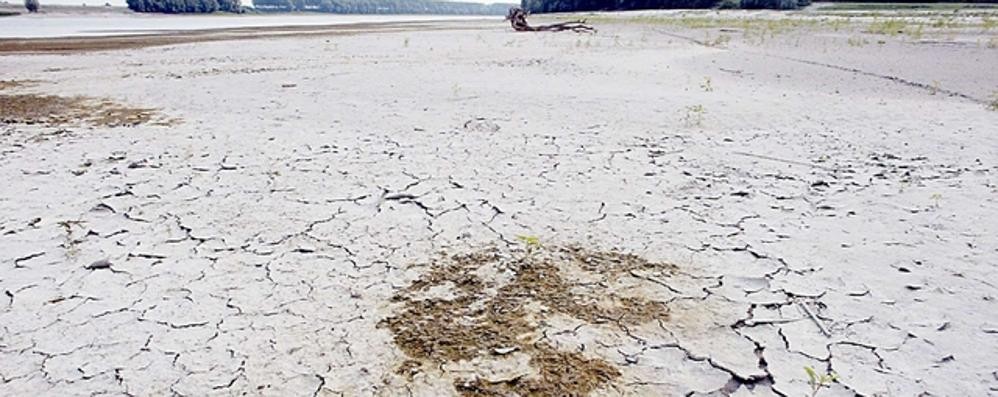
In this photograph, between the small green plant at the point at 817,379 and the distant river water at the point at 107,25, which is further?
the distant river water at the point at 107,25

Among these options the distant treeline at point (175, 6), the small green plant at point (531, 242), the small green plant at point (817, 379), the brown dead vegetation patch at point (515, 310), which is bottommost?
the small green plant at point (817, 379)

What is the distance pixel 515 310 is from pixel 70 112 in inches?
283

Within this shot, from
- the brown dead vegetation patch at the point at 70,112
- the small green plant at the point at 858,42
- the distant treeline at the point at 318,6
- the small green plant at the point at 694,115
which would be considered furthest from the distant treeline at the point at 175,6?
the small green plant at the point at 694,115

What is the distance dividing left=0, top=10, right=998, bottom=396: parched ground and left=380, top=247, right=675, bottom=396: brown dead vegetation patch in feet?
0.05

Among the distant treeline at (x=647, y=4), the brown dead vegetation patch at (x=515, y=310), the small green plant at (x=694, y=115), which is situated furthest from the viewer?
the distant treeline at (x=647, y=4)

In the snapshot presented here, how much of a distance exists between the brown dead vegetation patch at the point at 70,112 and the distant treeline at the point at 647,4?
151 ft

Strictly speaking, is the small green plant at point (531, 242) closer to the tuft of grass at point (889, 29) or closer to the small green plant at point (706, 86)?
the small green plant at point (706, 86)

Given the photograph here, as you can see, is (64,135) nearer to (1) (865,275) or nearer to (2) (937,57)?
(1) (865,275)

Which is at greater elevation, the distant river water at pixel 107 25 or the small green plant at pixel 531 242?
the distant river water at pixel 107 25

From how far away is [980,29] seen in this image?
749 inches

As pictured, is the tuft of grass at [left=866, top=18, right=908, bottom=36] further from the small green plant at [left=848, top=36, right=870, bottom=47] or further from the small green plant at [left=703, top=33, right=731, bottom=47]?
the small green plant at [left=703, top=33, right=731, bottom=47]

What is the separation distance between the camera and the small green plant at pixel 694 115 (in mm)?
6547

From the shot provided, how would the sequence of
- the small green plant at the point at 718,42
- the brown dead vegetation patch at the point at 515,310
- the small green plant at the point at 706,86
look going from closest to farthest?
the brown dead vegetation patch at the point at 515,310, the small green plant at the point at 706,86, the small green plant at the point at 718,42

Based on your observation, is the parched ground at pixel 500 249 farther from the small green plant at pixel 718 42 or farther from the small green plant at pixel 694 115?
the small green plant at pixel 718 42
